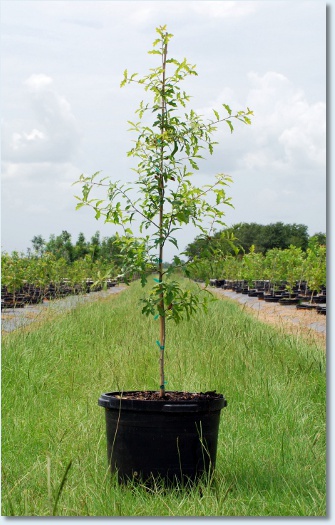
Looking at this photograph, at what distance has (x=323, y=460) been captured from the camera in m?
3.08

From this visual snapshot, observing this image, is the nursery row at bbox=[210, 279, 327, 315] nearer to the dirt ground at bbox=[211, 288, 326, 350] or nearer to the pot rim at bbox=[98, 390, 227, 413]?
the dirt ground at bbox=[211, 288, 326, 350]

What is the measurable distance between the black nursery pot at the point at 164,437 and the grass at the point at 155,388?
0.25 feet

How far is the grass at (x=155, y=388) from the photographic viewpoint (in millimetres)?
2506

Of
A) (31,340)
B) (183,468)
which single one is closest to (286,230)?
(31,340)

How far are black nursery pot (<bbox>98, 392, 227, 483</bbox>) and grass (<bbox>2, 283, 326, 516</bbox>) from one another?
8 centimetres

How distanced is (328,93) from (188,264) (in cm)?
114

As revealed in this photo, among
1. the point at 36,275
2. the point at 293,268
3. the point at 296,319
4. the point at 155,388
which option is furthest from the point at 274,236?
the point at 155,388

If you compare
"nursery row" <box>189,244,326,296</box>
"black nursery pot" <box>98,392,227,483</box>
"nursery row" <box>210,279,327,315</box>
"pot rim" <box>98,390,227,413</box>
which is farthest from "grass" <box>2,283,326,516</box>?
"nursery row" <box>210,279,327,315</box>

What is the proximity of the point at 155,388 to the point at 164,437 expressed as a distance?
5.45 ft

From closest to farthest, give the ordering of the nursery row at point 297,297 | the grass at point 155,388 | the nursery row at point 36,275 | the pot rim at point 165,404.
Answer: the grass at point 155,388 → the pot rim at point 165,404 → the nursery row at point 36,275 → the nursery row at point 297,297

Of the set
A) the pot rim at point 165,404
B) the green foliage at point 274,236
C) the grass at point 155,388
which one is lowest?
the grass at point 155,388

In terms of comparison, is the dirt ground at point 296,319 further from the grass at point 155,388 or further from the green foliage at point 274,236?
the green foliage at point 274,236

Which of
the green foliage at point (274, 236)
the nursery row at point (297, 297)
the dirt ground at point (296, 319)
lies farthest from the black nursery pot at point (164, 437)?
the green foliage at point (274, 236)

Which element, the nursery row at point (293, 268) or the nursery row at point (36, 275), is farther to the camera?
the nursery row at point (293, 268)
